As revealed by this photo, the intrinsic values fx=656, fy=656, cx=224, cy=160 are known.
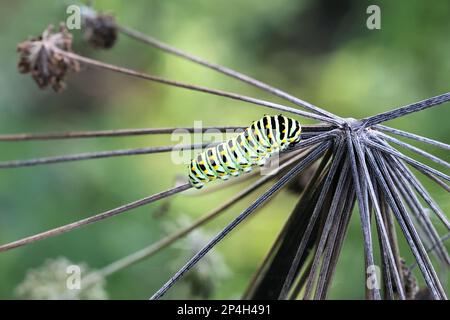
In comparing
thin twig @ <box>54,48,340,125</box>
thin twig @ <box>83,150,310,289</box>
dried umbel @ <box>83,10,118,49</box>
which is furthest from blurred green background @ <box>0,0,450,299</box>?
thin twig @ <box>54,48,340,125</box>

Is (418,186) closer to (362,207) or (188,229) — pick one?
(362,207)

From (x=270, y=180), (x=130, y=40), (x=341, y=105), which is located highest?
(x=130, y=40)

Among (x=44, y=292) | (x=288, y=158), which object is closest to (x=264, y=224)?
(x=44, y=292)

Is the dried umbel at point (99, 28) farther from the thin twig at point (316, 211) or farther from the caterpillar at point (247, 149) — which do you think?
the thin twig at point (316, 211)

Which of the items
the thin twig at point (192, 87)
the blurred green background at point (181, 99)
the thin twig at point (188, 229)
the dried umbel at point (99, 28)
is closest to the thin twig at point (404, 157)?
the thin twig at point (192, 87)

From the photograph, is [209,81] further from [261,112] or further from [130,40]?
[130,40]
